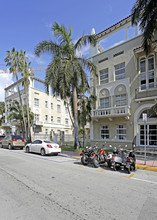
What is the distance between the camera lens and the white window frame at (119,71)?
1585cm

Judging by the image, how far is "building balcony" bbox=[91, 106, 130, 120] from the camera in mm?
14453

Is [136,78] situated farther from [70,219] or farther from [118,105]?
[70,219]

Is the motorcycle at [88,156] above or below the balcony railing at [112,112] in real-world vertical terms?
below

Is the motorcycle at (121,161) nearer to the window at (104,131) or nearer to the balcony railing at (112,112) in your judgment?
the balcony railing at (112,112)

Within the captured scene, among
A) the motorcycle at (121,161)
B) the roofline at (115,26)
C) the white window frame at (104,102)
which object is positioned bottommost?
the motorcycle at (121,161)

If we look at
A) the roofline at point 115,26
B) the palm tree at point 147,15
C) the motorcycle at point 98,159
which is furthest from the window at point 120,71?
the motorcycle at point 98,159

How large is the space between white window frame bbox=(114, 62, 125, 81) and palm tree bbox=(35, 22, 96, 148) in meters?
2.95

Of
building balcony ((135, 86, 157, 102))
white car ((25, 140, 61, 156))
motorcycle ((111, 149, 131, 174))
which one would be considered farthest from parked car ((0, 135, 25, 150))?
building balcony ((135, 86, 157, 102))

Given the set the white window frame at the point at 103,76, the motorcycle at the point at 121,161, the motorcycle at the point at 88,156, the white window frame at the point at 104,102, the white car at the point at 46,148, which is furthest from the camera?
the white window frame at the point at 103,76

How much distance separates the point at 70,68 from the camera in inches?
535

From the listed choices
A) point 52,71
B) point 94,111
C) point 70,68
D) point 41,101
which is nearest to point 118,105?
point 94,111

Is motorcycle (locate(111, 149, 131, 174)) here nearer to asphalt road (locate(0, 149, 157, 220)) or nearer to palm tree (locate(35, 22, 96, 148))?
asphalt road (locate(0, 149, 157, 220))

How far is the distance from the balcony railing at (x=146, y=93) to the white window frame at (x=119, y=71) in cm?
247

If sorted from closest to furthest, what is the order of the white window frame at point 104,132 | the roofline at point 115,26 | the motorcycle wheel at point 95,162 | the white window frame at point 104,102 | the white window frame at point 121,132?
the motorcycle wheel at point 95,162 → the white window frame at point 121,132 → the roofline at point 115,26 → the white window frame at point 104,132 → the white window frame at point 104,102
